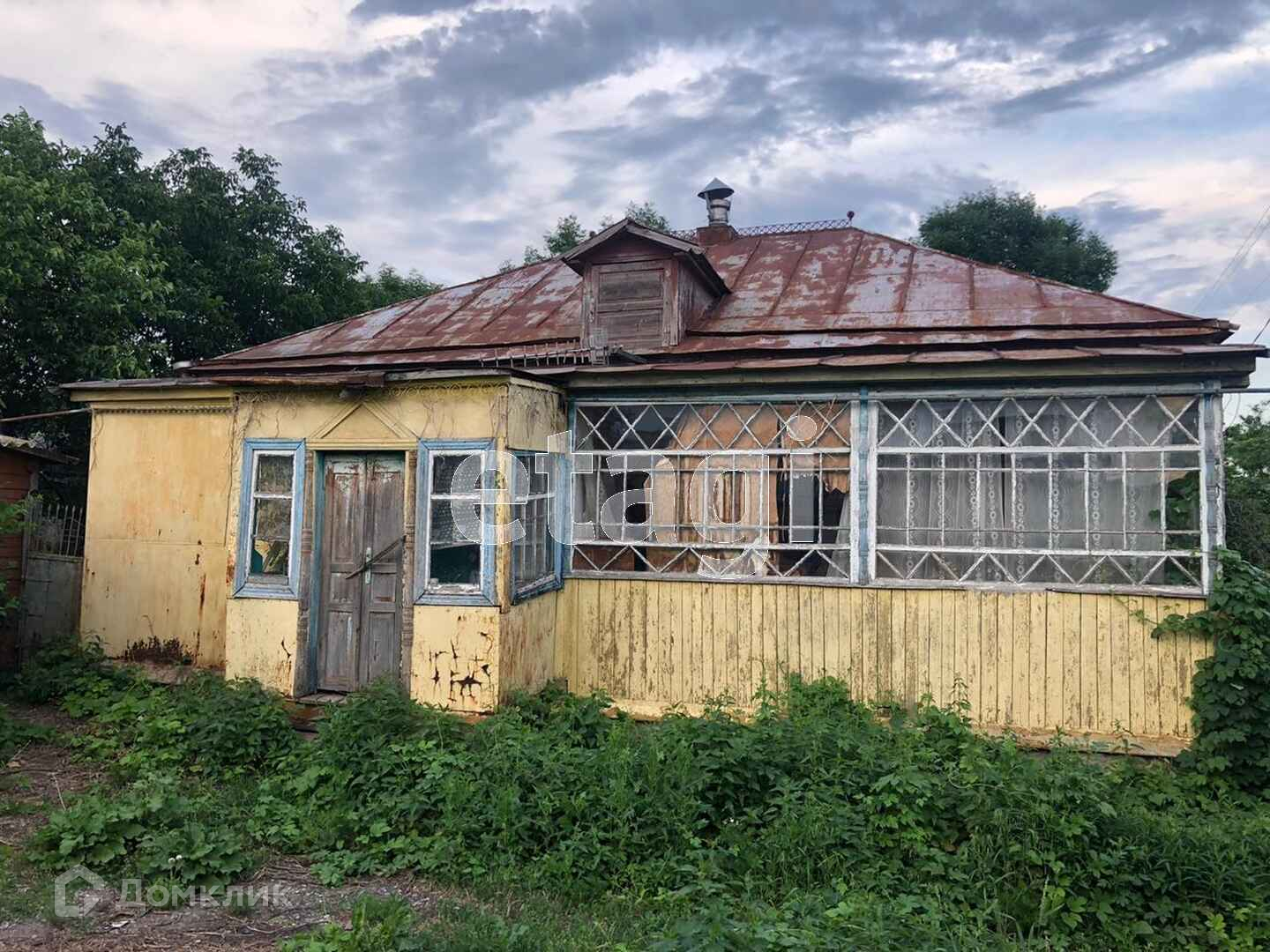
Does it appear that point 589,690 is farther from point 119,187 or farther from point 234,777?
point 119,187

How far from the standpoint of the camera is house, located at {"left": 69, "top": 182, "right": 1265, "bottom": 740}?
6484 mm

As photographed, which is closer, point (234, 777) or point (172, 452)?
point (234, 777)

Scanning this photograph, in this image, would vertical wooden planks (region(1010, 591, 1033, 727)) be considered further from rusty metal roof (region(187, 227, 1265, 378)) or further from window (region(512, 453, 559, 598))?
window (region(512, 453, 559, 598))

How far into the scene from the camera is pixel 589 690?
7645mm

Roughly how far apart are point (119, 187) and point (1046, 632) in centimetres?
1714

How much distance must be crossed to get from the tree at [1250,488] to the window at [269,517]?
9414 mm

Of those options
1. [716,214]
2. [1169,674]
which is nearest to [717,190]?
[716,214]

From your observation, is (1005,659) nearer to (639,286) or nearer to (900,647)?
(900,647)

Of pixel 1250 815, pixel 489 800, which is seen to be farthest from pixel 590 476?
pixel 1250 815

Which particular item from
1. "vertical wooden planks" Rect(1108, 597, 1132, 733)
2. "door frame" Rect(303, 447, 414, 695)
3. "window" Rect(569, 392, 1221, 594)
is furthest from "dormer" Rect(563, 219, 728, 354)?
"vertical wooden planks" Rect(1108, 597, 1132, 733)

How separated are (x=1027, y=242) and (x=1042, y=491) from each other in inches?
635

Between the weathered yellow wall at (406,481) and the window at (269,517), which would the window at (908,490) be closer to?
the weathered yellow wall at (406,481)

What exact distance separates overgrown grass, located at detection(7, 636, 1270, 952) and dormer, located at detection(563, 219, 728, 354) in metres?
4.14

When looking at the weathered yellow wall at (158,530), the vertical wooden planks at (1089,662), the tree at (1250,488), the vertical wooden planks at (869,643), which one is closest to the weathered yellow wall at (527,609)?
the vertical wooden planks at (869,643)
